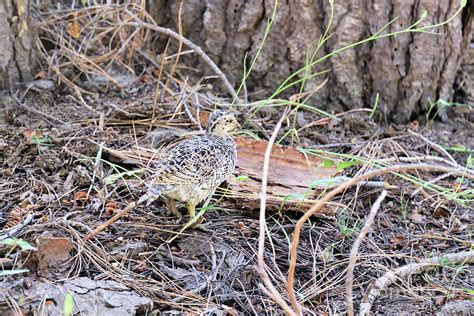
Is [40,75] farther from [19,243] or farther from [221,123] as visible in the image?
[19,243]

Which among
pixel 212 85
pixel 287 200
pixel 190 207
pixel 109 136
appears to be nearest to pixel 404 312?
pixel 287 200

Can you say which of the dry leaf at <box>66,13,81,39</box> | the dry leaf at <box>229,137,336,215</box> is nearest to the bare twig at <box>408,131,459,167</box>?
the dry leaf at <box>229,137,336,215</box>

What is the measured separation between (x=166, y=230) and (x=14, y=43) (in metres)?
2.18

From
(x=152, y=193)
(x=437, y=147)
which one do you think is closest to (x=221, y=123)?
(x=152, y=193)

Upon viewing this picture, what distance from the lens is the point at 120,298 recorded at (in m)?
3.70

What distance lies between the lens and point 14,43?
5566mm

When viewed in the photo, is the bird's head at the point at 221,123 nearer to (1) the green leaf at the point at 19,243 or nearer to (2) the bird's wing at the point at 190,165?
(2) the bird's wing at the point at 190,165

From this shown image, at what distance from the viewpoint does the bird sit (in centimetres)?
426

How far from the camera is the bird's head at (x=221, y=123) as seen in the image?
4809mm

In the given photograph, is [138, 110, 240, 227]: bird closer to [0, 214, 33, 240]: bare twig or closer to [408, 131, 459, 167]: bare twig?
[0, 214, 33, 240]: bare twig

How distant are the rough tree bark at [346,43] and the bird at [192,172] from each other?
154 centimetres

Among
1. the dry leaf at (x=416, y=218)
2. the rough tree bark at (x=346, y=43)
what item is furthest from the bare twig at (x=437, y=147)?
the dry leaf at (x=416, y=218)

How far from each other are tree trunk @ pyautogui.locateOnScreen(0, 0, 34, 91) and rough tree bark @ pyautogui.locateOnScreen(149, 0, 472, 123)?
1.22 m

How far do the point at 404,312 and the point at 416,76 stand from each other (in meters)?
2.56
